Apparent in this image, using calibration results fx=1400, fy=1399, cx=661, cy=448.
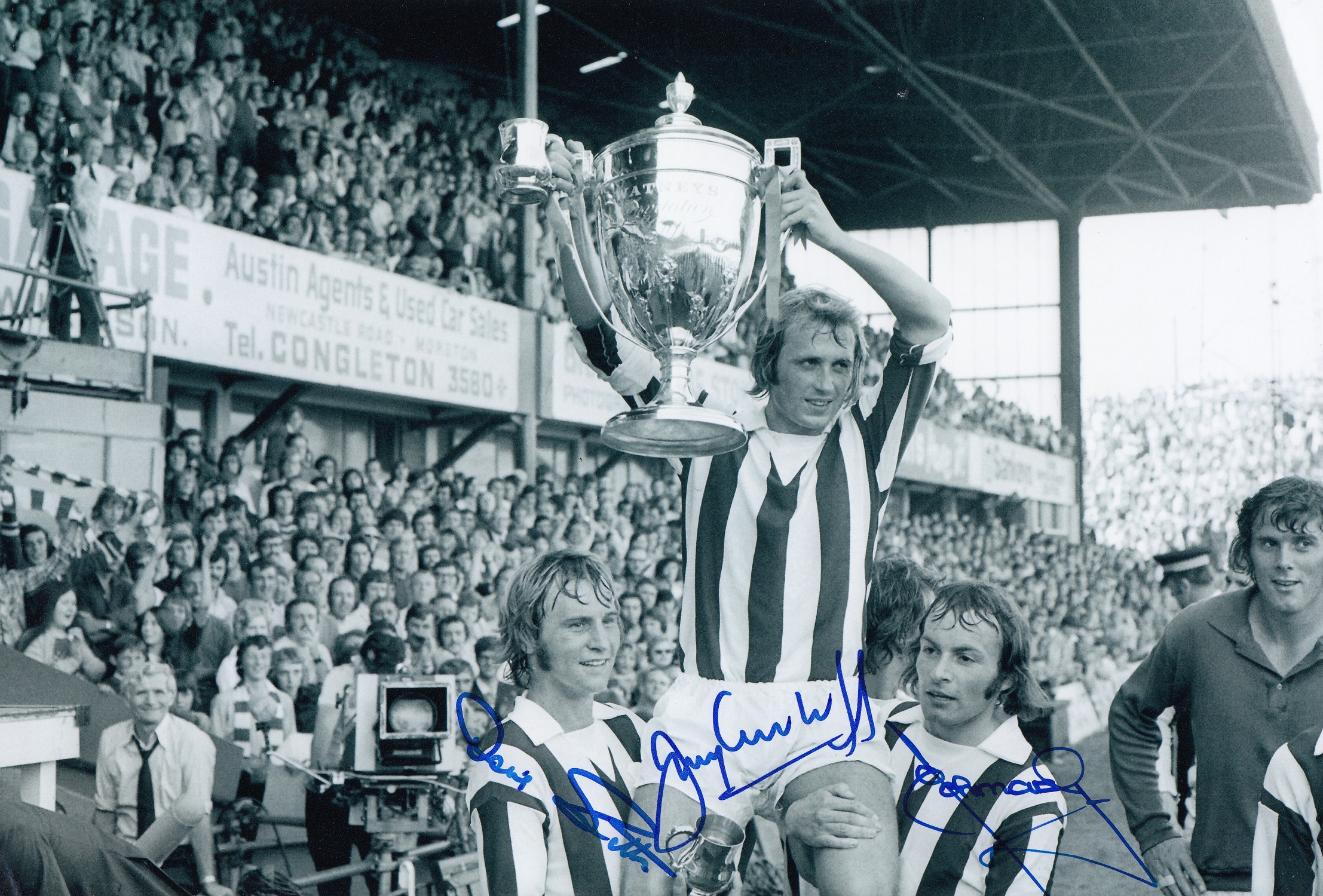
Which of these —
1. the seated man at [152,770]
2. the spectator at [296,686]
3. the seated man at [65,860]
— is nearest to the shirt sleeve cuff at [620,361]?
the seated man at [65,860]

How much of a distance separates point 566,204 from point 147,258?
A: 726cm

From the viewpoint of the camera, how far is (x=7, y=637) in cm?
633

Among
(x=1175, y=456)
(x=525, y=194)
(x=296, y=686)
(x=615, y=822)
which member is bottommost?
(x=296, y=686)

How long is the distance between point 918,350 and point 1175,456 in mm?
37762

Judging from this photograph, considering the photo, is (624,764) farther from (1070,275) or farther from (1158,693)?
(1070,275)

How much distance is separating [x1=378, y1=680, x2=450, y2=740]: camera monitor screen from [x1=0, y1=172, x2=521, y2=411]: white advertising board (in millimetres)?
4575

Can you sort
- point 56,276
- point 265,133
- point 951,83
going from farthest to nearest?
point 951,83 → point 265,133 → point 56,276

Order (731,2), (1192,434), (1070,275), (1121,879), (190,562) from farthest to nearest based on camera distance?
(1192,434) < (1070,275) < (731,2) < (1121,879) < (190,562)

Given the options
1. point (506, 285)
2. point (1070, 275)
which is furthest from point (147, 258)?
point (1070, 275)

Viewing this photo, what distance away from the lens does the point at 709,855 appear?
2.43 metres

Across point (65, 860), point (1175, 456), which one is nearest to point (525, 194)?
point (65, 860)

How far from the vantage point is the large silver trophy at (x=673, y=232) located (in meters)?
2.37
